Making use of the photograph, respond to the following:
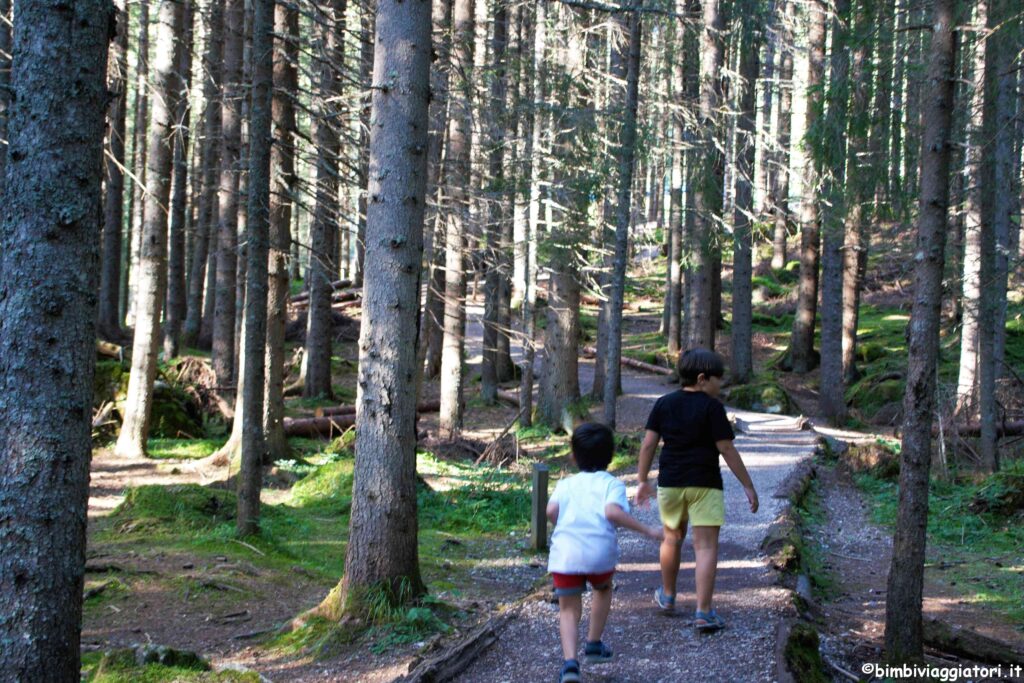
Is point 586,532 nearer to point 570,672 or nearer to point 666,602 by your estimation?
point 570,672

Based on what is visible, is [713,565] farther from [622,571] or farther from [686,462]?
[622,571]

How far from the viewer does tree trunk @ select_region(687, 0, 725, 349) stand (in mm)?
17422

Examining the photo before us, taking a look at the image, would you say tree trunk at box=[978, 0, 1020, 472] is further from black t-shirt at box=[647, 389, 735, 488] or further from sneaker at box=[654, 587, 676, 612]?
sneaker at box=[654, 587, 676, 612]

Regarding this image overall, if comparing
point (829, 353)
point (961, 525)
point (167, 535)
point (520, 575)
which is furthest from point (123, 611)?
point (829, 353)

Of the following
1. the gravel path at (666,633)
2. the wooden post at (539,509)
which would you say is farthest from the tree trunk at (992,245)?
the wooden post at (539,509)

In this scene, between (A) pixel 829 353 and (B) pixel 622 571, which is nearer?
(B) pixel 622 571

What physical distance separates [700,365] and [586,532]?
156cm

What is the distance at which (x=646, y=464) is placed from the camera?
5.82 meters

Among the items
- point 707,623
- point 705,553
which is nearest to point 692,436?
point 705,553

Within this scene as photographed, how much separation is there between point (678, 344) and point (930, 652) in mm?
23927

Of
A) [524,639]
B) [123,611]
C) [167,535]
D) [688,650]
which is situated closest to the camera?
[688,650]

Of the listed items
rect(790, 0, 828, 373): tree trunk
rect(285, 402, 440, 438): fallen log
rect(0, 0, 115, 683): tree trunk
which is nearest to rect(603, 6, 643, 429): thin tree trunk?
rect(790, 0, 828, 373): tree trunk

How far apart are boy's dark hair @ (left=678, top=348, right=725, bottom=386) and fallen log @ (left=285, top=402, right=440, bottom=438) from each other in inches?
476

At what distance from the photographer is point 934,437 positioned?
16250 mm
